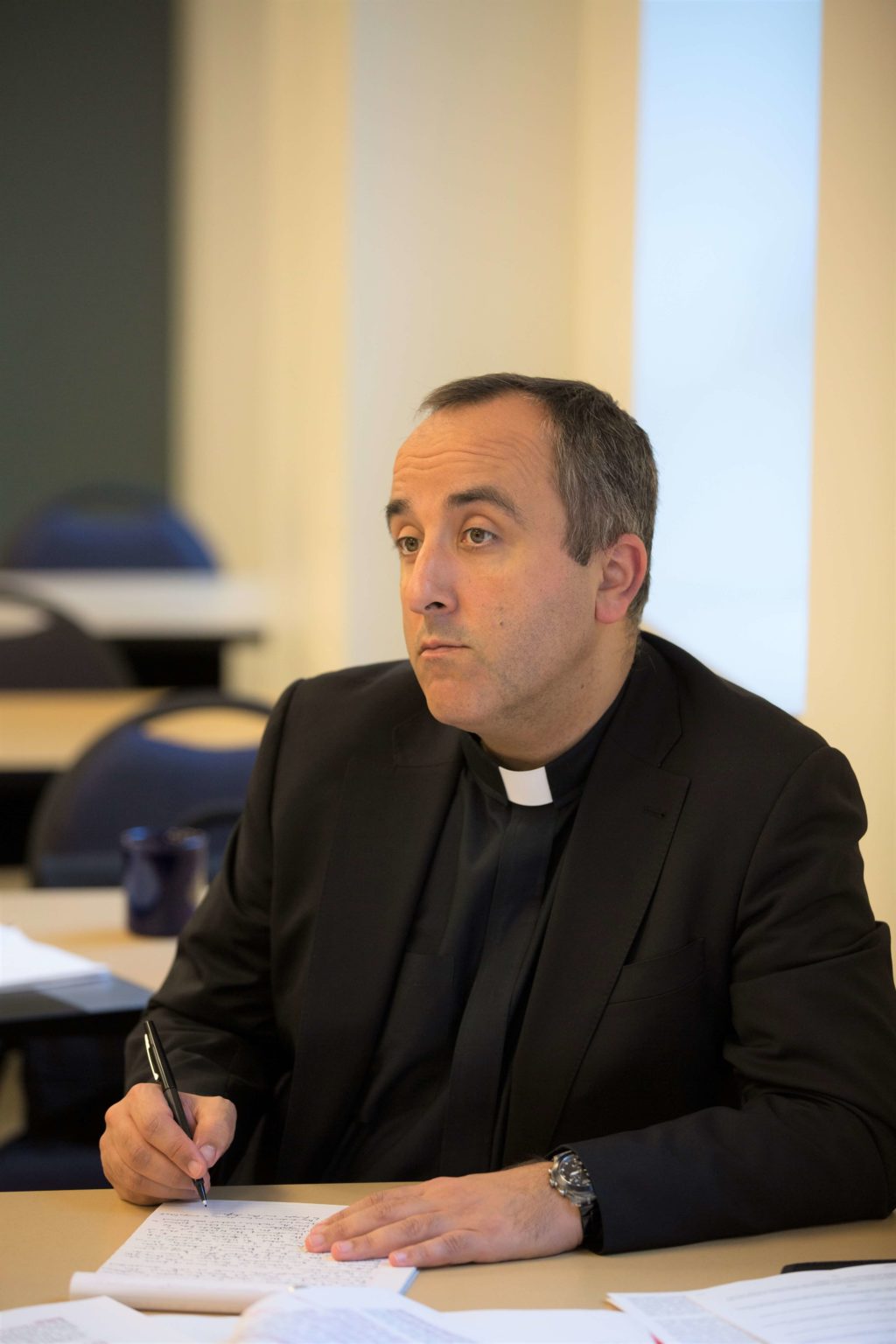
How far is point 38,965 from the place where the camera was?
1.99 m

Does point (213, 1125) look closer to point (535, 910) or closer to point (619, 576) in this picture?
point (535, 910)

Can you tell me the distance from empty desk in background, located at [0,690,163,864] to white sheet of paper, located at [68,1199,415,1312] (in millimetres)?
2348

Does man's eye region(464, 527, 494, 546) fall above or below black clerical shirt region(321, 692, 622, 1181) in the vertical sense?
above

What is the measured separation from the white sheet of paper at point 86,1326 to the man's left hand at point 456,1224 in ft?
0.51

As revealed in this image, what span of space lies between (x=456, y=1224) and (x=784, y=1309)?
255mm

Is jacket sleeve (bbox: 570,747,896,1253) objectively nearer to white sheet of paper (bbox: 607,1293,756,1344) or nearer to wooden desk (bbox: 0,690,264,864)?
white sheet of paper (bbox: 607,1293,756,1344)

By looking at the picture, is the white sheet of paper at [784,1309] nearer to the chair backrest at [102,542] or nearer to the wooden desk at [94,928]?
the wooden desk at [94,928]

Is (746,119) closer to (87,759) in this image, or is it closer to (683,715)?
(683,715)

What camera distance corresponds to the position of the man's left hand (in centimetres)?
118

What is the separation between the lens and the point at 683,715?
163cm

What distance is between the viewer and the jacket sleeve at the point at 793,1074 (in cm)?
127

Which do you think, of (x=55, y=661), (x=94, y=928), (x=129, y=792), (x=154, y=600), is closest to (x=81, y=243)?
(x=154, y=600)

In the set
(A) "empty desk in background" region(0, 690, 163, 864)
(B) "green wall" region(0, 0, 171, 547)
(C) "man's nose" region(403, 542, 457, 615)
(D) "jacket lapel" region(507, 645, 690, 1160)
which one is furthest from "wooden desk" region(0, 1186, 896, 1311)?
(B) "green wall" region(0, 0, 171, 547)

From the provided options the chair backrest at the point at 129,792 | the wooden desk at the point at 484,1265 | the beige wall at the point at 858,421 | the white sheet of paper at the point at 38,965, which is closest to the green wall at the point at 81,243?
the chair backrest at the point at 129,792
